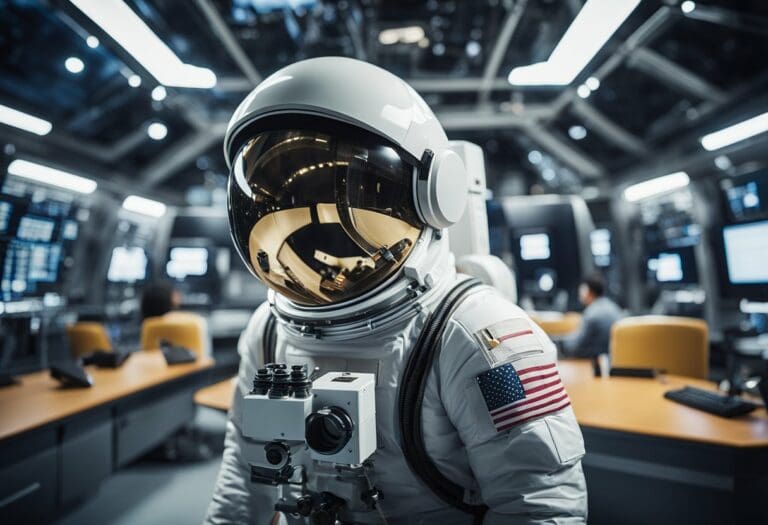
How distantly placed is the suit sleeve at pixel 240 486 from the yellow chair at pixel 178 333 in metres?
2.10

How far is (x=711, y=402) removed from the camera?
167 centimetres

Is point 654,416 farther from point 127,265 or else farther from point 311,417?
point 127,265

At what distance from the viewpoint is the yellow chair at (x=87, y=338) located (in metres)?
3.27

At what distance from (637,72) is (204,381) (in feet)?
20.7

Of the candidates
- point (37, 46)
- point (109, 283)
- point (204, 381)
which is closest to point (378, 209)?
point (204, 381)

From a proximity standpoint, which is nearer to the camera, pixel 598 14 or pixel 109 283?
pixel 598 14

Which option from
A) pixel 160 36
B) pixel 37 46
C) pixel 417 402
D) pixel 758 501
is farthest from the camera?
pixel 37 46

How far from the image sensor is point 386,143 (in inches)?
36.9

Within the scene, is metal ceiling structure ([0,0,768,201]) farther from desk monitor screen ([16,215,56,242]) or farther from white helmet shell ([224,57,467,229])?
white helmet shell ([224,57,467,229])

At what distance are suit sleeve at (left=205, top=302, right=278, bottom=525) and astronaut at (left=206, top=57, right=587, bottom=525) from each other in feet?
0.87

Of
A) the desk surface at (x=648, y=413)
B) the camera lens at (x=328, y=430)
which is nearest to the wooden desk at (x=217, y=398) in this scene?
the desk surface at (x=648, y=413)

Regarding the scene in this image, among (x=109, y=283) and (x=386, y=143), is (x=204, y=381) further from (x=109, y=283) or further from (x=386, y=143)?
(x=109, y=283)

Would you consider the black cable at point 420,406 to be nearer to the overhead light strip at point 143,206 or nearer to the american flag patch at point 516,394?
the american flag patch at point 516,394

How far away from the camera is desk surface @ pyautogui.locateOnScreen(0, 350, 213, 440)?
5.41 feet
